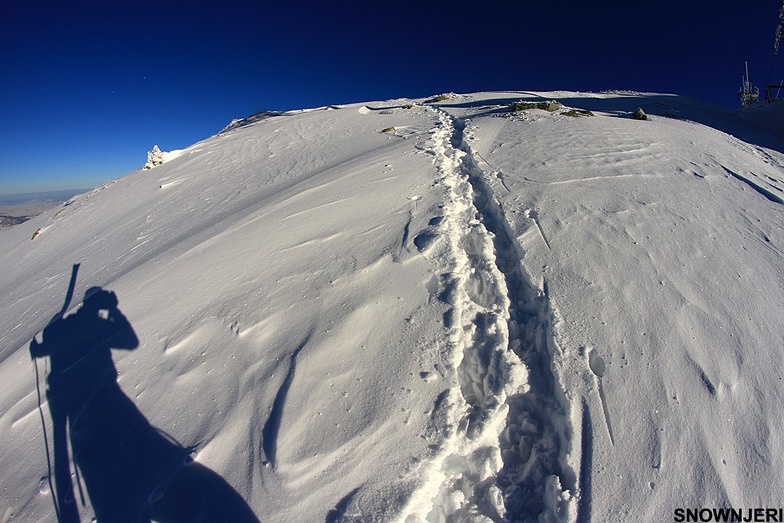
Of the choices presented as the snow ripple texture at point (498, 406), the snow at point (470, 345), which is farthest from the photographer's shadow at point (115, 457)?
the snow ripple texture at point (498, 406)

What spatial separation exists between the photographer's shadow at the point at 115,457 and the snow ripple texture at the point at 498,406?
4.94ft

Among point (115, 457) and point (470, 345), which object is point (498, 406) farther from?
point (115, 457)

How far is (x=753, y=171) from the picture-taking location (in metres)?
5.84

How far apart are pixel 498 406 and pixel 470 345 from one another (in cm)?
64

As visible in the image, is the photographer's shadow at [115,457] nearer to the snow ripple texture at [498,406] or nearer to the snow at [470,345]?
the snow at [470,345]

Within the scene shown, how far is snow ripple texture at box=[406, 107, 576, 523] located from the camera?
2.34 meters

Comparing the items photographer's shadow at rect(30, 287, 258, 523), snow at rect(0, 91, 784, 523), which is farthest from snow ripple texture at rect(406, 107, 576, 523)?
photographer's shadow at rect(30, 287, 258, 523)

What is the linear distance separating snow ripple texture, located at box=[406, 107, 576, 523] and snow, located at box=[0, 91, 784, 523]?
17 millimetres

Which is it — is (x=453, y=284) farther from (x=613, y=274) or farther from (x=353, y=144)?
(x=353, y=144)

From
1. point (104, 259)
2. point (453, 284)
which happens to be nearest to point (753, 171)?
point (453, 284)

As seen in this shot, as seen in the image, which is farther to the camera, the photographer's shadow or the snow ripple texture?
the photographer's shadow

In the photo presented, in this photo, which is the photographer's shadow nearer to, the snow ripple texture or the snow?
the snow

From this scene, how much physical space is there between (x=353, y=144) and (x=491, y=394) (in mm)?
9799

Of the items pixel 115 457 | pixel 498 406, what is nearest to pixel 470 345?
pixel 498 406
